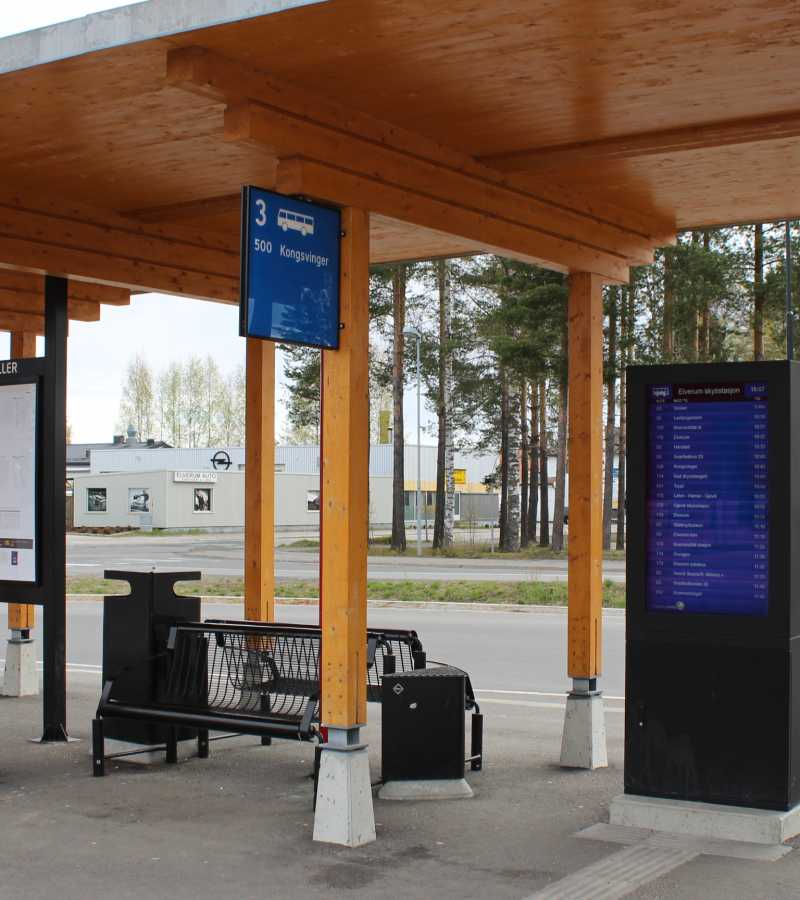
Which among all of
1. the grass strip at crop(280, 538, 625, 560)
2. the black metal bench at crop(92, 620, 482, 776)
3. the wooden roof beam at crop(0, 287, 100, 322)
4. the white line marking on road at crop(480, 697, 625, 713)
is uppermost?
the wooden roof beam at crop(0, 287, 100, 322)

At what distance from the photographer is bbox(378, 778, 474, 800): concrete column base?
7.84 metres

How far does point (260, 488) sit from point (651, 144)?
4.27m

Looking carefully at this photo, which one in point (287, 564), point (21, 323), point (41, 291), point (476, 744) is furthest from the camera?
point (287, 564)

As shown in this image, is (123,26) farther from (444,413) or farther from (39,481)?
(444,413)

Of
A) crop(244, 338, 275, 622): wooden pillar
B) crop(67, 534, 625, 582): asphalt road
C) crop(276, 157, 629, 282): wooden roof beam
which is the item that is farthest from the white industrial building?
crop(276, 157, 629, 282): wooden roof beam

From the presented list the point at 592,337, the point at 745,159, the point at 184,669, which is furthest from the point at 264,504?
the point at 745,159

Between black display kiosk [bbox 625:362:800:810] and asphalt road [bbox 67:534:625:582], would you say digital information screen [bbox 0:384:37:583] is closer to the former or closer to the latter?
black display kiosk [bbox 625:362:800:810]

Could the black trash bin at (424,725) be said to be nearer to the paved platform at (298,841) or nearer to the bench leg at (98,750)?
the paved platform at (298,841)

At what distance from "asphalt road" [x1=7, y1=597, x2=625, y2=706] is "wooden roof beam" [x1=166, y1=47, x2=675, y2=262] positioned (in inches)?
149

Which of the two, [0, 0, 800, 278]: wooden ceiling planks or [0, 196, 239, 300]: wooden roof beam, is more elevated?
[0, 0, 800, 278]: wooden ceiling planks

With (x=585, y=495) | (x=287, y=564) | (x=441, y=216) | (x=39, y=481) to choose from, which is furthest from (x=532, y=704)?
(x=287, y=564)

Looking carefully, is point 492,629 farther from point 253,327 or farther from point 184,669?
point 253,327

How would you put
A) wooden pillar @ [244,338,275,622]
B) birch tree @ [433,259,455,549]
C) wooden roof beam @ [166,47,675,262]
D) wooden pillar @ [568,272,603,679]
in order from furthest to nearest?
birch tree @ [433,259,455,549], wooden pillar @ [244,338,275,622], wooden pillar @ [568,272,603,679], wooden roof beam @ [166,47,675,262]

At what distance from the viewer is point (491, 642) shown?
1731cm
